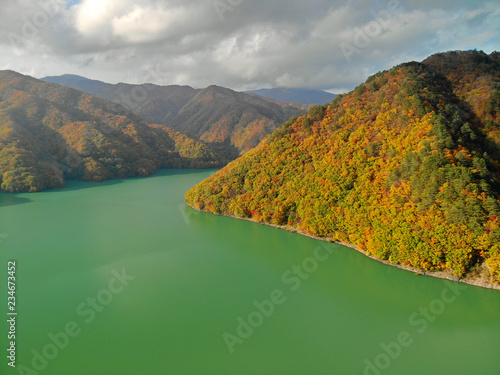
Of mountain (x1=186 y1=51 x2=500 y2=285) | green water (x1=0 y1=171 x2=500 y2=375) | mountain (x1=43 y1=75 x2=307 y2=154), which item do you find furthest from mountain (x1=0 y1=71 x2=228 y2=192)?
mountain (x1=186 y1=51 x2=500 y2=285)

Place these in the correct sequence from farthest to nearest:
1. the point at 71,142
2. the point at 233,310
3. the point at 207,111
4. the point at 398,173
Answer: the point at 207,111 < the point at 71,142 < the point at 398,173 < the point at 233,310

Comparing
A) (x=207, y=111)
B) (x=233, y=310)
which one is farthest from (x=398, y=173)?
(x=207, y=111)

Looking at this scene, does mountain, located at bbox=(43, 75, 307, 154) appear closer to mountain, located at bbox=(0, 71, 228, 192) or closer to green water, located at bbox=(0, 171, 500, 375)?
mountain, located at bbox=(0, 71, 228, 192)

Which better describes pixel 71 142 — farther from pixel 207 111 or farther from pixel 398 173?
pixel 207 111

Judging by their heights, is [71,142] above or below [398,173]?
above

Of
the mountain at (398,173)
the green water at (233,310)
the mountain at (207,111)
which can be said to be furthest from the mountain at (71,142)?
the mountain at (398,173)

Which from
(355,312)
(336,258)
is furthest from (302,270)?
(355,312)
